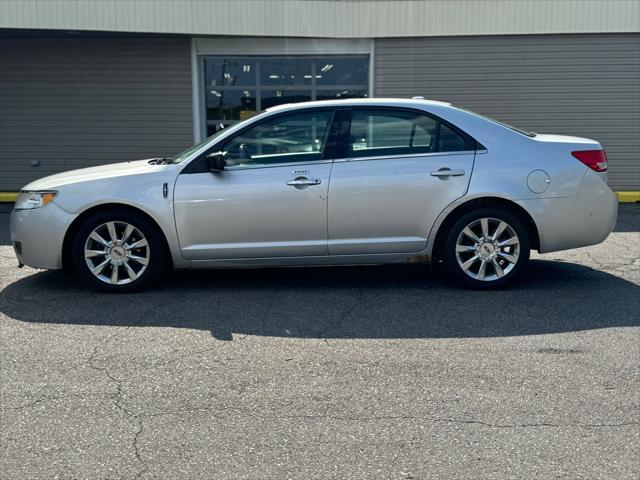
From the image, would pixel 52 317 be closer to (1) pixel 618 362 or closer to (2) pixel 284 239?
(2) pixel 284 239

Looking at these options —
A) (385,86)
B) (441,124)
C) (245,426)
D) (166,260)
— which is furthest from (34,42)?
(245,426)

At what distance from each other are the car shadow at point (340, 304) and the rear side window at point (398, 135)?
125cm

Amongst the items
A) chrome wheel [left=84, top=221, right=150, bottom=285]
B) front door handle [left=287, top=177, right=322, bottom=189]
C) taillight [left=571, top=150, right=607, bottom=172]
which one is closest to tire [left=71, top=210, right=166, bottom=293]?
chrome wheel [left=84, top=221, right=150, bottom=285]

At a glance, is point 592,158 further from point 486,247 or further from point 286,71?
point 286,71

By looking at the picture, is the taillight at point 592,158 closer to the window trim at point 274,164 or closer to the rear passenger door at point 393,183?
the rear passenger door at point 393,183

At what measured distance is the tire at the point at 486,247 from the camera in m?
6.24

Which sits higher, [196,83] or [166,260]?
[196,83]

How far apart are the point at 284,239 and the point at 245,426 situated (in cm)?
263

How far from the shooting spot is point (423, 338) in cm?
513

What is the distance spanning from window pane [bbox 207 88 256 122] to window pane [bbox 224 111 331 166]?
6.95 meters

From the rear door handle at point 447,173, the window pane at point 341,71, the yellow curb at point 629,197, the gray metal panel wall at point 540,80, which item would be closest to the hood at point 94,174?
the rear door handle at point 447,173

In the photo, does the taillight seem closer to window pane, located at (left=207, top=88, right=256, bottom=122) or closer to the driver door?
the driver door

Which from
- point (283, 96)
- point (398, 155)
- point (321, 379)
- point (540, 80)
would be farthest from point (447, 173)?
point (283, 96)

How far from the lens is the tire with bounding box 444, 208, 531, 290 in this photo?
6.24 m
